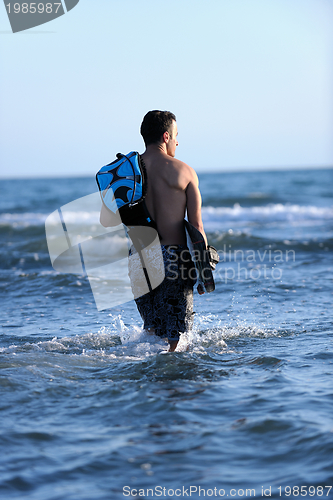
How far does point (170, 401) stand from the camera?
3121 mm

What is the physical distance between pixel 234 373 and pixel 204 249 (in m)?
0.96

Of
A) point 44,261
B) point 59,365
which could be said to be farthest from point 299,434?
point 44,261

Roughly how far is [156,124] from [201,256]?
1085 millimetres

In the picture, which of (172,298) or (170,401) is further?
(172,298)

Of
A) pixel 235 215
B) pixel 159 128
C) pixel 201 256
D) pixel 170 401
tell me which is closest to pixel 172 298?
pixel 201 256

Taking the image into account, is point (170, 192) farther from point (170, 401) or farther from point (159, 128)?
point (170, 401)

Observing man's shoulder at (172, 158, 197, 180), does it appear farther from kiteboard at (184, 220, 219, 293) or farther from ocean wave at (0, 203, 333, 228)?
ocean wave at (0, 203, 333, 228)

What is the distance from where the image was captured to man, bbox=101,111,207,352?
3.83 metres

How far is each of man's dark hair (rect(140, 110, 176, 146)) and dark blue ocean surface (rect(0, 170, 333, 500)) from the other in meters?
1.66
